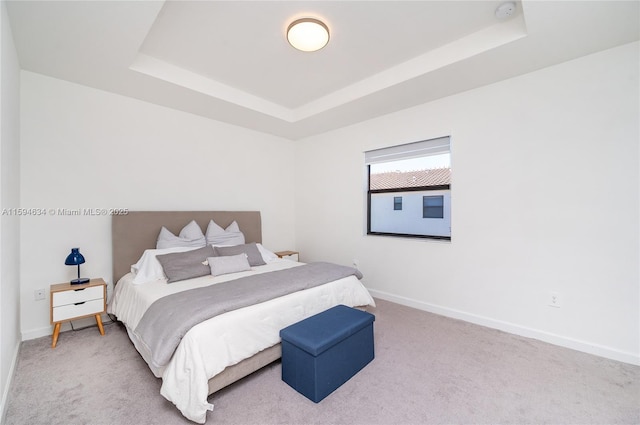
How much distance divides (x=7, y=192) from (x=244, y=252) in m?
2.05

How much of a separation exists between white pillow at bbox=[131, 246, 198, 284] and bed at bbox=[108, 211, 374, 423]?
108mm

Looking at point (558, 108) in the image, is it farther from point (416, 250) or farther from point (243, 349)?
point (243, 349)

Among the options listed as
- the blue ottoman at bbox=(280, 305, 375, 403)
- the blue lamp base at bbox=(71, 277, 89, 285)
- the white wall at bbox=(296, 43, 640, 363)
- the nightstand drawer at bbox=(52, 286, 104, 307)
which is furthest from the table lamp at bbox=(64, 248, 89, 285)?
the white wall at bbox=(296, 43, 640, 363)

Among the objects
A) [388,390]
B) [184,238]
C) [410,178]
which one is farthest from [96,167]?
[410,178]

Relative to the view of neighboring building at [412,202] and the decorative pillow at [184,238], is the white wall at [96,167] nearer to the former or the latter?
the decorative pillow at [184,238]

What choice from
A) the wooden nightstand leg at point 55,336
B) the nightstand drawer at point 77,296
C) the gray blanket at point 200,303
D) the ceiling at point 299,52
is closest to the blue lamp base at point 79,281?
the nightstand drawer at point 77,296

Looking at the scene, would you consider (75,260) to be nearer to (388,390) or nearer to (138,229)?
(138,229)

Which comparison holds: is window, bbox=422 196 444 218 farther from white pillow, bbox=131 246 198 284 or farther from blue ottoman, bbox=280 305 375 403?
white pillow, bbox=131 246 198 284

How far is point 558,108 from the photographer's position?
2.57m

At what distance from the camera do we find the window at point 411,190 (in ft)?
11.2

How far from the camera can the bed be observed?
167 centimetres

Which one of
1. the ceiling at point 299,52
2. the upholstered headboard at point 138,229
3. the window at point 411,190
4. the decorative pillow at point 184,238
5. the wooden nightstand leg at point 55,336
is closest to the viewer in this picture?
the ceiling at point 299,52

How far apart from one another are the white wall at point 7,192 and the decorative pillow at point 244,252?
1.65 metres

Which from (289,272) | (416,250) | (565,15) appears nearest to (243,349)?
(289,272)
